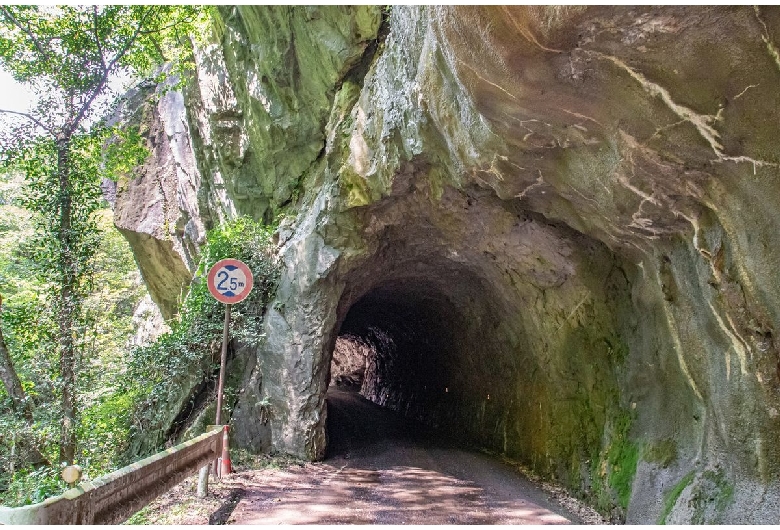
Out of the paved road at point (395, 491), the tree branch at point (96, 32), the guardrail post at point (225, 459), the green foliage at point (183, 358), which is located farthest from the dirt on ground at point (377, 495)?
the tree branch at point (96, 32)

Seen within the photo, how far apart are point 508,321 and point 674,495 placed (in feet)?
17.3

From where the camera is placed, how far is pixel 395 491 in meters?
6.47

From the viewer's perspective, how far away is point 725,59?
11.1 ft

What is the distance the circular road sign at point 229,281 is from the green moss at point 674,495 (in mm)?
4808

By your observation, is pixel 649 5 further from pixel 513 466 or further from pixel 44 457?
pixel 44 457

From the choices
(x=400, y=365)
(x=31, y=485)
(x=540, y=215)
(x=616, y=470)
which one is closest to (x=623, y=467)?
(x=616, y=470)

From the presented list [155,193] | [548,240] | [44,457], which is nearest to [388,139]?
[548,240]

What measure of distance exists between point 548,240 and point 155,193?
12791 millimetres

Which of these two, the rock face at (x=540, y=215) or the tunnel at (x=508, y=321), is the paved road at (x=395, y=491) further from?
the tunnel at (x=508, y=321)

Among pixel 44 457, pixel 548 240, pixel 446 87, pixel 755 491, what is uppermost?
pixel 446 87

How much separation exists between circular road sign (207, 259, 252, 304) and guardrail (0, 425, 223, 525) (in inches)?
65.2

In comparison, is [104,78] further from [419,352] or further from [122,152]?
[419,352]

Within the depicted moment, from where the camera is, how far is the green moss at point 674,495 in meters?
4.93

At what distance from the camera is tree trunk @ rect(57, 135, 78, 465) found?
8.78 metres
